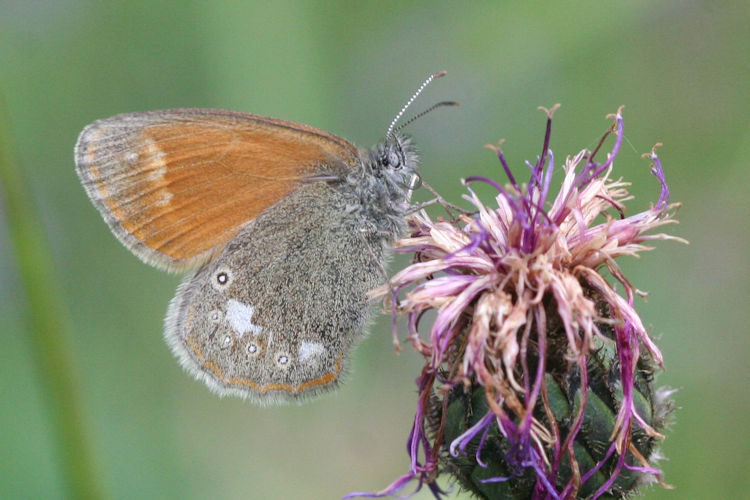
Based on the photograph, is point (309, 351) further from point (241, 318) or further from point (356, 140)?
point (356, 140)

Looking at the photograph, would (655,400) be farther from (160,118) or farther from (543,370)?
(160,118)

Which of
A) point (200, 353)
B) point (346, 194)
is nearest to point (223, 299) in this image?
point (200, 353)

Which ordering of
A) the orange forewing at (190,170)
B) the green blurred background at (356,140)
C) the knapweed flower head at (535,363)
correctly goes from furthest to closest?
the green blurred background at (356,140) → the orange forewing at (190,170) → the knapweed flower head at (535,363)

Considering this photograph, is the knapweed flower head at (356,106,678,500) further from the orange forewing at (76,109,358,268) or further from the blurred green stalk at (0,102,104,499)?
the blurred green stalk at (0,102,104,499)

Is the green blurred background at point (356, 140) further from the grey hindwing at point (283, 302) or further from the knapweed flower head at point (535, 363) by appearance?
the knapweed flower head at point (535, 363)

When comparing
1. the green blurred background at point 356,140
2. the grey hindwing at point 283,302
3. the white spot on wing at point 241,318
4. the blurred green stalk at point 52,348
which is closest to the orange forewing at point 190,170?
the grey hindwing at point 283,302

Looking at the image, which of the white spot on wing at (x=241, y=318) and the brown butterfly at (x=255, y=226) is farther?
the white spot on wing at (x=241, y=318)
